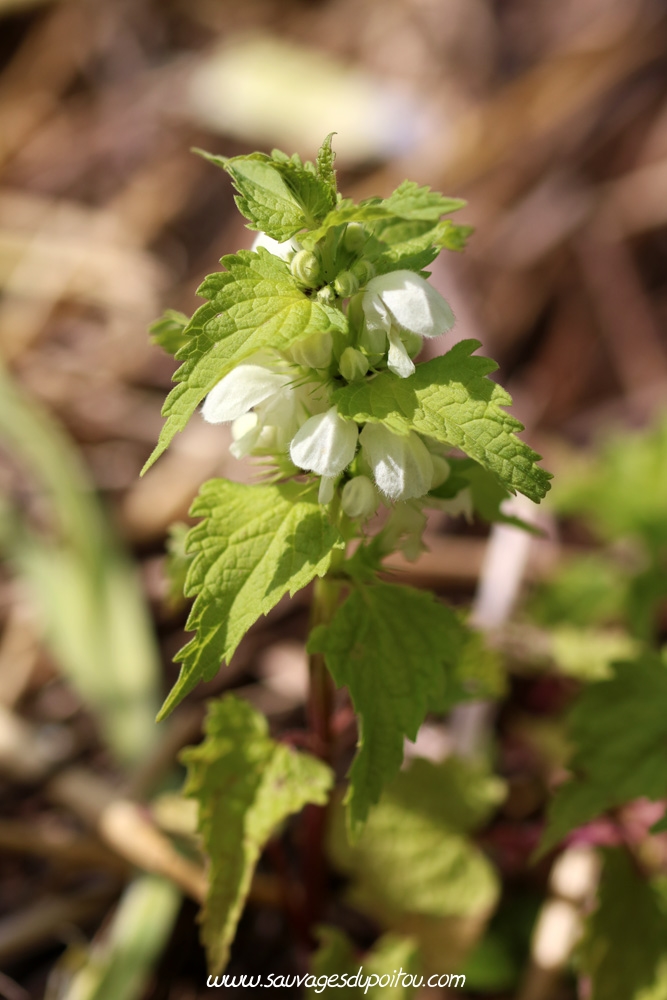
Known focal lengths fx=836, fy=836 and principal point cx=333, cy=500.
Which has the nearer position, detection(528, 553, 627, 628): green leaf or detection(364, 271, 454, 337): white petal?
detection(364, 271, 454, 337): white petal

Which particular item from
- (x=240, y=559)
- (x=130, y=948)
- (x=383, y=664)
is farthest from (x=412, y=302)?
(x=130, y=948)

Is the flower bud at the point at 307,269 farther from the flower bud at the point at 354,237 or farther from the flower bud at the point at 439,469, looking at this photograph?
the flower bud at the point at 439,469

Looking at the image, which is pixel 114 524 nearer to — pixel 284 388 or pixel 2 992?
pixel 2 992

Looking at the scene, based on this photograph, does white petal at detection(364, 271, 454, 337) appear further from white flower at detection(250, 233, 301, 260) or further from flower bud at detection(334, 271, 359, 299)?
white flower at detection(250, 233, 301, 260)

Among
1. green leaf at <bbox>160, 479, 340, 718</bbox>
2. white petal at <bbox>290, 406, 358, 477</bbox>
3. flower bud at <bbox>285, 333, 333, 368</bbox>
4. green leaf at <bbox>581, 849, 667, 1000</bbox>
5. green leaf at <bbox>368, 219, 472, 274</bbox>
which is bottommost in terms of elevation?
green leaf at <bbox>581, 849, 667, 1000</bbox>

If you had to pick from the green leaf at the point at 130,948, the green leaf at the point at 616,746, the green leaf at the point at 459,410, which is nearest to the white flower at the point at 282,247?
the green leaf at the point at 459,410

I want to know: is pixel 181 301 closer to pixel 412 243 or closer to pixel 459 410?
pixel 412 243

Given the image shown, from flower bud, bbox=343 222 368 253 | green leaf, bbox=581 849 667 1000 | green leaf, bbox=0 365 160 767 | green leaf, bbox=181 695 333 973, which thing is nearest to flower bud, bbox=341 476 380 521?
flower bud, bbox=343 222 368 253

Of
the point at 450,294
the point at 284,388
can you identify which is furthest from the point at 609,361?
the point at 284,388
